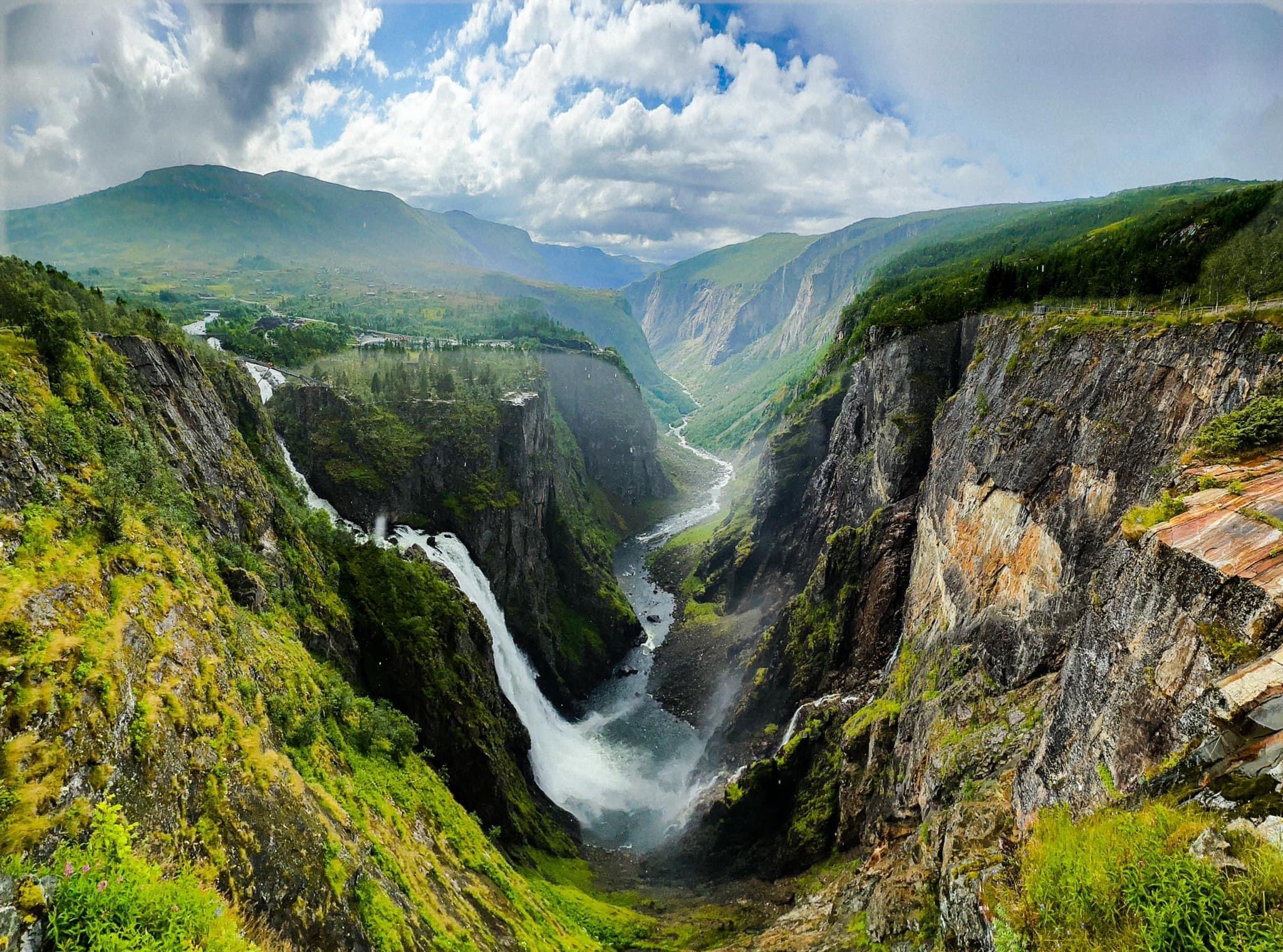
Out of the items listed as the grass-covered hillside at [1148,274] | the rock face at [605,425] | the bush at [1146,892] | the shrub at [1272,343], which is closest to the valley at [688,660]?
the bush at [1146,892]

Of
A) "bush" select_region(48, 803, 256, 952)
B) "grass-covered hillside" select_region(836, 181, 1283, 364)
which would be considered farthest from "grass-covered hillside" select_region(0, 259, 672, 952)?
"grass-covered hillside" select_region(836, 181, 1283, 364)

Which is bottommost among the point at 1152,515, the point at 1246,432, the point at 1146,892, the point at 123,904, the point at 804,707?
the point at 804,707

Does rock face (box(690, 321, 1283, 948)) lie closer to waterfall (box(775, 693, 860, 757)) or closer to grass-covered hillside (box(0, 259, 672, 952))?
waterfall (box(775, 693, 860, 757))

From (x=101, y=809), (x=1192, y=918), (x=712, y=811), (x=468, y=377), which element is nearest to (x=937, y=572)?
(x=712, y=811)

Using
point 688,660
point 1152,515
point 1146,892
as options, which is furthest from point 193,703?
point 688,660

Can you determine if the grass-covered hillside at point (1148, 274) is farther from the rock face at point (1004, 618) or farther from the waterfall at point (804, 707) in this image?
the waterfall at point (804, 707)

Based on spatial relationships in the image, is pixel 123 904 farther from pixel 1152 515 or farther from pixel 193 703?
pixel 1152 515

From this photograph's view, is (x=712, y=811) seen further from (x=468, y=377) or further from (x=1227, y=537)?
(x=468, y=377)
